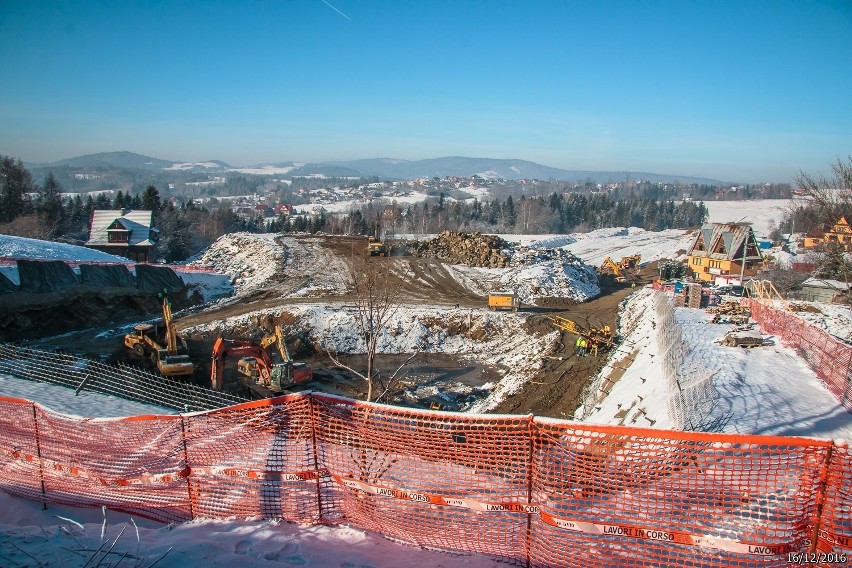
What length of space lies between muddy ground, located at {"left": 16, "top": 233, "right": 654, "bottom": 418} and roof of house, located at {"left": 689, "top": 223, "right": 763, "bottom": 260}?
954 centimetres

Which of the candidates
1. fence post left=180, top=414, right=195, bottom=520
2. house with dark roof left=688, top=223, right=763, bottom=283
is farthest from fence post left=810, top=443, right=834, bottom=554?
house with dark roof left=688, top=223, right=763, bottom=283

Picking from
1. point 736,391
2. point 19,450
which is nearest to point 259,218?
point 19,450

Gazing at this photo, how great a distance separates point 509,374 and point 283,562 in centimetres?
1801

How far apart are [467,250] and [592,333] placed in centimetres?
2034

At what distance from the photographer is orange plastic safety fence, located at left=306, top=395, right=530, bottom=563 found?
5.50 metres

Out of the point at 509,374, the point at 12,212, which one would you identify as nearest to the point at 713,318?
the point at 509,374

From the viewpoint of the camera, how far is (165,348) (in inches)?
805

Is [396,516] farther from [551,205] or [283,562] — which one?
[551,205]

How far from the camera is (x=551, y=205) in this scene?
376 feet

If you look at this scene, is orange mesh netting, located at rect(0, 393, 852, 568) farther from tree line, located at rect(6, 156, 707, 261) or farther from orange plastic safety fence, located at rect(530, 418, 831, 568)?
tree line, located at rect(6, 156, 707, 261)

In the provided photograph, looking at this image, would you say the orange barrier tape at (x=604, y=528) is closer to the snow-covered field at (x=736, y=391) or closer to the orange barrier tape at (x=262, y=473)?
the orange barrier tape at (x=262, y=473)

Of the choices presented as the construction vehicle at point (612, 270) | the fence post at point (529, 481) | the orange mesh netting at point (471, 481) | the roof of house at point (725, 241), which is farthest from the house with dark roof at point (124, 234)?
the fence post at point (529, 481)

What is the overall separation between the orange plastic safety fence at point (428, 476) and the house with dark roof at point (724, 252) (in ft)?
130

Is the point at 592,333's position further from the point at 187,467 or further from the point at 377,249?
the point at 377,249
